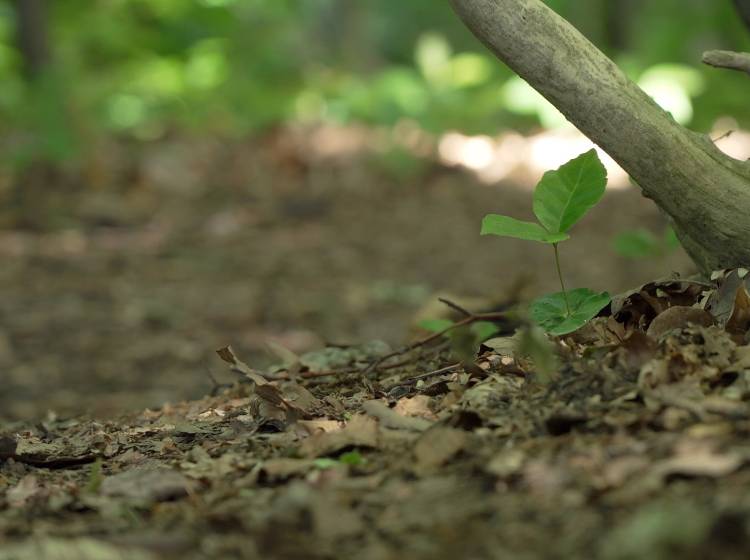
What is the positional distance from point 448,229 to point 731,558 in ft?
20.0

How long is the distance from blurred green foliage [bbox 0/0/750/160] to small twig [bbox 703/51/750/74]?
19.8ft

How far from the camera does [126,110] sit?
9023 millimetres

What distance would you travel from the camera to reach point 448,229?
23.5ft

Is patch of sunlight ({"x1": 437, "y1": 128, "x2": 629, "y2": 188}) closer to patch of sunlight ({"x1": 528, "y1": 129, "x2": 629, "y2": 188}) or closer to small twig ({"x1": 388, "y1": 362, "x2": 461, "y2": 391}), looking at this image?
patch of sunlight ({"x1": 528, "y1": 129, "x2": 629, "y2": 188})

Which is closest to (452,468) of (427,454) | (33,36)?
(427,454)

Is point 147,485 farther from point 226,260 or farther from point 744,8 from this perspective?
point 226,260

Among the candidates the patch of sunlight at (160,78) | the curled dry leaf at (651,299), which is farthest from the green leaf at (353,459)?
the patch of sunlight at (160,78)

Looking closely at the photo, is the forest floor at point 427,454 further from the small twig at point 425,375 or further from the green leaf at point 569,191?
the green leaf at point 569,191

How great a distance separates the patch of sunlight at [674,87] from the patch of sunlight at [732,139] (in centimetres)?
35

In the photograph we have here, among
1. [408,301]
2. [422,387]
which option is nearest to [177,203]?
[408,301]

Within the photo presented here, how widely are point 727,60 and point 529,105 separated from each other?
6.75 metres

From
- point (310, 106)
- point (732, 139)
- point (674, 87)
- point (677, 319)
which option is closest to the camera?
point (677, 319)

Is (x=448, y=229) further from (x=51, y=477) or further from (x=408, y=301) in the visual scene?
(x=51, y=477)

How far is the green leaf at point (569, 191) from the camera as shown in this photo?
6.91ft
